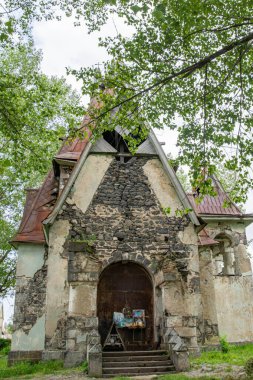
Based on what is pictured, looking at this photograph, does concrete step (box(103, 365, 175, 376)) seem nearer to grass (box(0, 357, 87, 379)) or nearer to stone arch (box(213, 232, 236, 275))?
grass (box(0, 357, 87, 379))

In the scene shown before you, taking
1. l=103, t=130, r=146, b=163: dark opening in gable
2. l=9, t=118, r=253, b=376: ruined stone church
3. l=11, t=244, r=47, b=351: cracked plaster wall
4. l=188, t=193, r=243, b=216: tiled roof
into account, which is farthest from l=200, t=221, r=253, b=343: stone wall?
l=11, t=244, r=47, b=351: cracked plaster wall

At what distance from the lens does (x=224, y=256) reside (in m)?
16.3

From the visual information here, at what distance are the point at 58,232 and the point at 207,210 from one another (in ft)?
25.5

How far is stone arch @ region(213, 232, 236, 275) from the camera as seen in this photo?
15942 millimetres

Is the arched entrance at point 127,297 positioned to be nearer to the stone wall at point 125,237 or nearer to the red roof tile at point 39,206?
the stone wall at point 125,237

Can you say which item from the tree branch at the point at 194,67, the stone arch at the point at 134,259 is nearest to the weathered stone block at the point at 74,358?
the stone arch at the point at 134,259

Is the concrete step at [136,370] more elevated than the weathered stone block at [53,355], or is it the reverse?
the weathered stone block at [53,355]

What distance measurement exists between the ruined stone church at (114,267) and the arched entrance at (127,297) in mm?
28

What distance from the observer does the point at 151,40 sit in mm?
7797

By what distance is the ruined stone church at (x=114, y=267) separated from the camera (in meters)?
10.0

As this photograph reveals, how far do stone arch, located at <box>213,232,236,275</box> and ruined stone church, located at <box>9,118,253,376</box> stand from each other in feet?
8.86

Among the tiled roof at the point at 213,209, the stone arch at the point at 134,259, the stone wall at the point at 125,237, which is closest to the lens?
the stone wall at the point at 125,237

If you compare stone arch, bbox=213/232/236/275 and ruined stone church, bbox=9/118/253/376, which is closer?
ruined stone church, bbox=9/118/253/376

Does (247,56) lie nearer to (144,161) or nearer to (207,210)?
(144,161)
